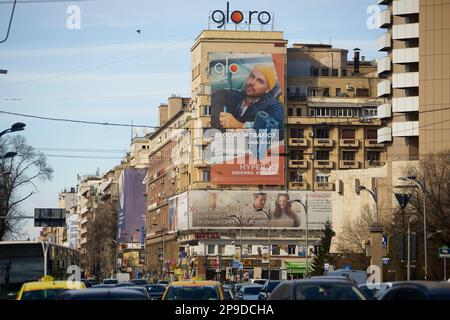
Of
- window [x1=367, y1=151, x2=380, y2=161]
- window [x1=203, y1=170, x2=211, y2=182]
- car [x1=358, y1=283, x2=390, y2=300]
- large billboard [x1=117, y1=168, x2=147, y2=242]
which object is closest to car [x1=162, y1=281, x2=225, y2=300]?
car [x1=358, y1=283, x2=390, y2=300]

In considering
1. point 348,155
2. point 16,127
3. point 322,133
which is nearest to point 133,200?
point 322,133

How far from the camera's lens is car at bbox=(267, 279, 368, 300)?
20.6m

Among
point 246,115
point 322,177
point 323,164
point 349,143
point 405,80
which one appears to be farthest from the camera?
point 349,143

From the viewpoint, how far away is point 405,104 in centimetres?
10606

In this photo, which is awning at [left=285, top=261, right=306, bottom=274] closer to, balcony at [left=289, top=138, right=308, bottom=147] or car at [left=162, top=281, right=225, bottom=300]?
balcony at [left=289, top=138, right=308, bottom=147]

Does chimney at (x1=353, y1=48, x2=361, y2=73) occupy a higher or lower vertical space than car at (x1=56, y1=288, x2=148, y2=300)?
higher

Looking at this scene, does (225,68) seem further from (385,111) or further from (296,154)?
(385,111)

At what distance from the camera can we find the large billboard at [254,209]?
13775 cm

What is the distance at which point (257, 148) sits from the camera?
137875 mm

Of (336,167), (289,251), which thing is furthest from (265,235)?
(336,167)

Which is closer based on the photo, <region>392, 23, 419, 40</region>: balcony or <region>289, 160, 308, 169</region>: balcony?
<region>392, 23, 419, 40</region>: balcony

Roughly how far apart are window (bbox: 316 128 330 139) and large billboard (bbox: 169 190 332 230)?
884 cm

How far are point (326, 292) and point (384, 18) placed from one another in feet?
294
